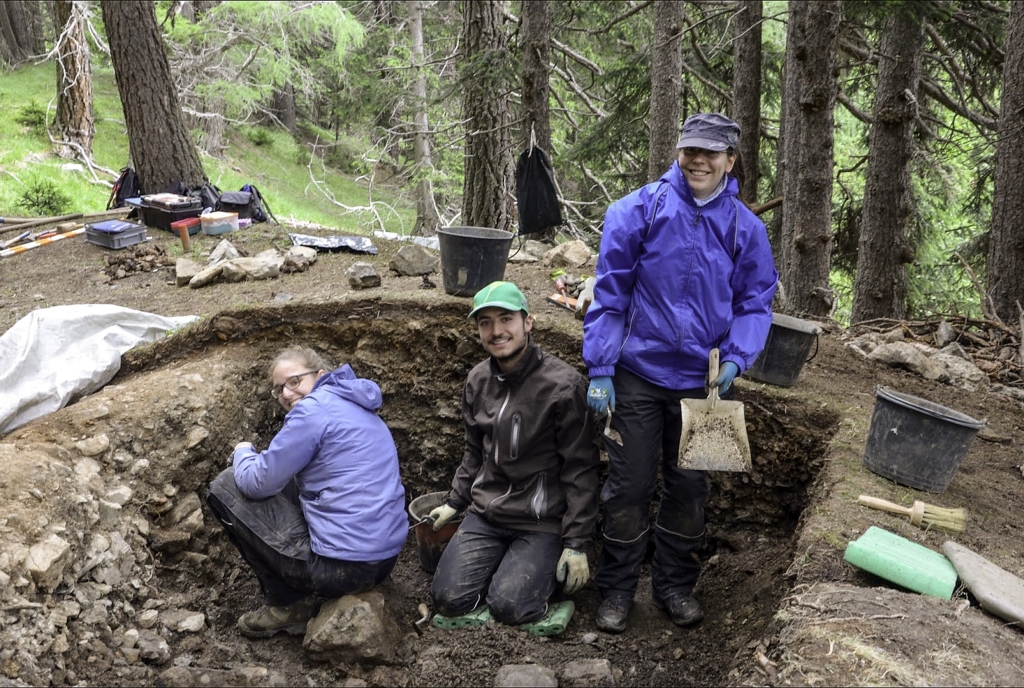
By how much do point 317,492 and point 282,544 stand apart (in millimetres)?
267

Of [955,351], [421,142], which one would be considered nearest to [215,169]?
[421,142]

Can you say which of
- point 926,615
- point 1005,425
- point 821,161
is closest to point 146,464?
point 926,615

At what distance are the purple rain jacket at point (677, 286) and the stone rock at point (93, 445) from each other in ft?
8.00

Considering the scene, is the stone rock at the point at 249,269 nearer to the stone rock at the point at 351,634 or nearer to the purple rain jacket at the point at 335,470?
the purple rain jacket at the point at 335,470

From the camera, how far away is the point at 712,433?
10.1ft

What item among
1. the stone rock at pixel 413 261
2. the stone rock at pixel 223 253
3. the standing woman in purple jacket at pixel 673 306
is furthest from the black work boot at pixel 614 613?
the stone rock at pixel 223 253

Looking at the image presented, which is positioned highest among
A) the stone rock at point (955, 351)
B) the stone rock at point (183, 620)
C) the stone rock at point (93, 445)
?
the stone rock at point (955, 351)

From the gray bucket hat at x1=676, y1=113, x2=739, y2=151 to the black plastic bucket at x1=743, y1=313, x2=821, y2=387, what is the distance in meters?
1.37

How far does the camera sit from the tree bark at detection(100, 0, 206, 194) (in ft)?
25.4

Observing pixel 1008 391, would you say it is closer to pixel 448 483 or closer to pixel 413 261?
pixel 448 483

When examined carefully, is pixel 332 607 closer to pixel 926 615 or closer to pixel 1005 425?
pixel 926 615

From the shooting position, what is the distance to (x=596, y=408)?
3219mm

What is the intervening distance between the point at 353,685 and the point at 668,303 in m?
2.11

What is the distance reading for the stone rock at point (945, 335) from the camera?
518 cm
